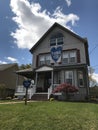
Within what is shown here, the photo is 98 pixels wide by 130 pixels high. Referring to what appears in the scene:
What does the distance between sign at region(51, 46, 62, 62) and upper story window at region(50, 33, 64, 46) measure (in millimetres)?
852

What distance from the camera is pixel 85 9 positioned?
46.3ft

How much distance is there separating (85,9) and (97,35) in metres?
3.45

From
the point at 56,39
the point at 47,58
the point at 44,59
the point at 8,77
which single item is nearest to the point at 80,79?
the point at 47,58

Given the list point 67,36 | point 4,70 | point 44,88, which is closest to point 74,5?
point 67,36

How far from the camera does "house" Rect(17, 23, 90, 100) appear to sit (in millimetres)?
17734

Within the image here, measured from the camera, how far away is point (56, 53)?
20.4 meters

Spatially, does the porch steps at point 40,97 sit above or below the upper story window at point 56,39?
below

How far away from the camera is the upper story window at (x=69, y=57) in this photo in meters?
19.4

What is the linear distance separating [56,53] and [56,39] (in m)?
2.28

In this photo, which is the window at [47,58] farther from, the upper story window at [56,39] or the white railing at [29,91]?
the white railing at [29,91]

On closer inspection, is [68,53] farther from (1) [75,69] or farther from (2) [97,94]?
(2) [97,94]

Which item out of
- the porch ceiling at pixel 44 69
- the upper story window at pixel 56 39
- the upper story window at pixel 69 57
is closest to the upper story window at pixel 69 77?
the upper story window at pixel 69 57

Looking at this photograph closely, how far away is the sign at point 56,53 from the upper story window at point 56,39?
852 mm

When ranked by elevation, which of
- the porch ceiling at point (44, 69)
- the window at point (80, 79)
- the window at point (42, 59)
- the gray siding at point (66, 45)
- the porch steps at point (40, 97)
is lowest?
the porch steps at point (40, 97)
